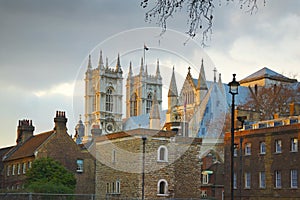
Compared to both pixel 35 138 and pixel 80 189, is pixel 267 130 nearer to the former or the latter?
pixel 80 189

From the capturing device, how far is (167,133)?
51.2 meters

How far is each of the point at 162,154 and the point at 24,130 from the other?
64.4 ft

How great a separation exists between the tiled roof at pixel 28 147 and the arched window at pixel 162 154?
11700 millimetres

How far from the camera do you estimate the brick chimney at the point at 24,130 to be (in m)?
62.7

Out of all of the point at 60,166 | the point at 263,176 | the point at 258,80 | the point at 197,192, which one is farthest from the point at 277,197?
the point at 258,80

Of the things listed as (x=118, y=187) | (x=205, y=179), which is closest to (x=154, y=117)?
(x=205, y=179)

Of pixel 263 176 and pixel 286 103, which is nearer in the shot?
pixel 263 176

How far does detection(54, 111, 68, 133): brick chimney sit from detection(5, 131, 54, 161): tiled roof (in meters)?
1.18

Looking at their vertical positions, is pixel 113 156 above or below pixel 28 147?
below

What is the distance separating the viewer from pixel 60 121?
2140 inches

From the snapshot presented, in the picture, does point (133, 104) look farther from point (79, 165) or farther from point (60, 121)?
point (60, 121)

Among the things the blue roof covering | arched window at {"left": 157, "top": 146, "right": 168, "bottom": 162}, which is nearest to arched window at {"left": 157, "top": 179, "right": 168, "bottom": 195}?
arched window at {"left": 157, "top": 146, "right": 168, "bottom": 162}

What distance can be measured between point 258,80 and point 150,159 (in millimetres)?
62866

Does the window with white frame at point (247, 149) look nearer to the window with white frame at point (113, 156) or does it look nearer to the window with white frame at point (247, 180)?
the window with white frame at point (247, 180)
